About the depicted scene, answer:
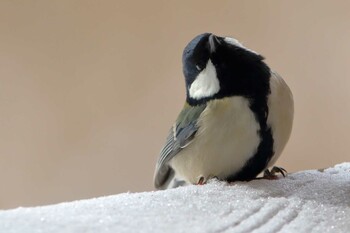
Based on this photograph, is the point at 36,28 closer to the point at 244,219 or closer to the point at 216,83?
the point at 216,83

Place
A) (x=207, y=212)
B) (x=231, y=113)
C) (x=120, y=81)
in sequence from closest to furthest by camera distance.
Answer: (x=207, y=212) → (x=231, y=113) → (x=120, y=81)

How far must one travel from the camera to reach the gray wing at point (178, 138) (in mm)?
880

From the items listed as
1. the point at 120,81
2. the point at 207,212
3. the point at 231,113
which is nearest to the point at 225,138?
the point at 231,113

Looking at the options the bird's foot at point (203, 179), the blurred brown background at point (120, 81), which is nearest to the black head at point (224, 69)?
the bird's foot at point (203, 179)

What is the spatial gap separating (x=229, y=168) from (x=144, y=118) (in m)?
0.67

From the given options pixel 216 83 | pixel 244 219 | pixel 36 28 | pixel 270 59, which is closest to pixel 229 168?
pixel 216 83

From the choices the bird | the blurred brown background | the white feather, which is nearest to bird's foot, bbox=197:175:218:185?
the bird

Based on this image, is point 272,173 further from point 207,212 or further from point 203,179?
point 207,212

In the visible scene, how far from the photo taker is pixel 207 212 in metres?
0.63

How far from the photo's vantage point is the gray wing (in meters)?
0.88

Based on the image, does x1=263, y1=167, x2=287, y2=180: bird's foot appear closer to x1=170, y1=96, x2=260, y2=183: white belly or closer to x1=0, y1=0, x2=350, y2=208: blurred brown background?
x1=170, y1=96, x2=260, y2=183: white belly

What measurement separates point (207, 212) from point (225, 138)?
0.21 metres

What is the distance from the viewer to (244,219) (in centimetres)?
62

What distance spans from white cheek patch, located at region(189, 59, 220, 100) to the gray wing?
0.02 metres
